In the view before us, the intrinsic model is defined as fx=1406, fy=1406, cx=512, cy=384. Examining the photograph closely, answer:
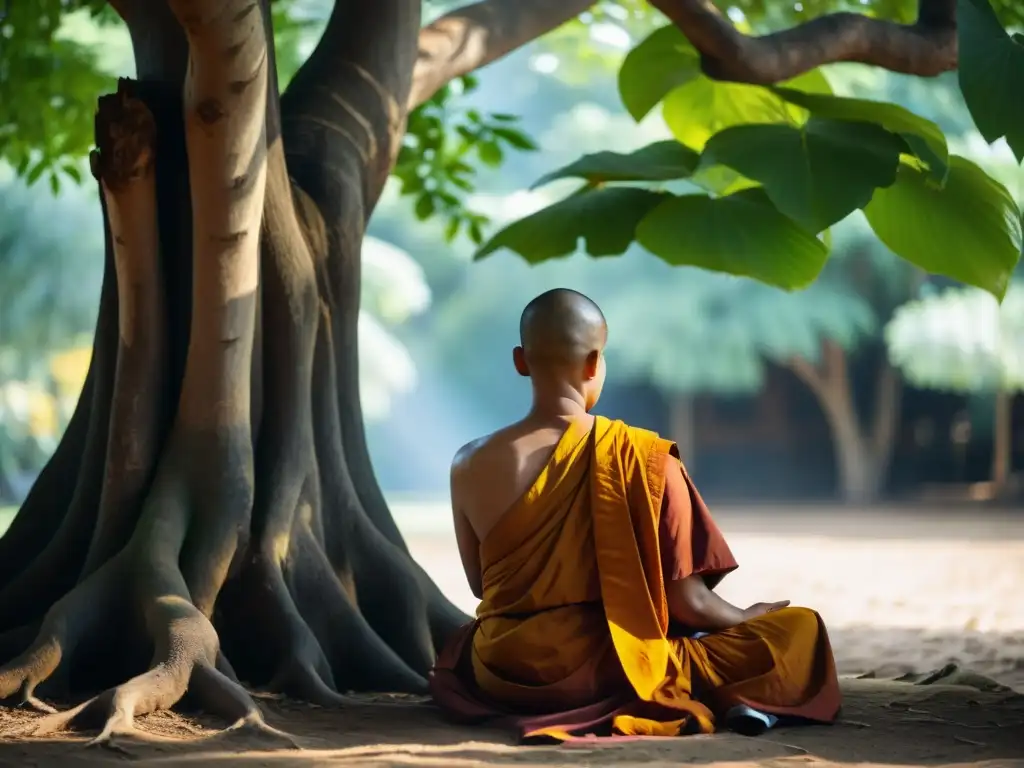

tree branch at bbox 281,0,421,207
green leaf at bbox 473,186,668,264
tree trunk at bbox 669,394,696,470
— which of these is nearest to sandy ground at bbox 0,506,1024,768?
green leaf at bbox 473,186,668,264

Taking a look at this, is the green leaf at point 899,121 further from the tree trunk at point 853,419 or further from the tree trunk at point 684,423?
the tree trunk at point 684,423

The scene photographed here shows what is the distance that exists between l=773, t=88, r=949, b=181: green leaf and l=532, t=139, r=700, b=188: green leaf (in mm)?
552

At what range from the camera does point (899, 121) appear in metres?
5.04

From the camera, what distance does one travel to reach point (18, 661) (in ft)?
12.7

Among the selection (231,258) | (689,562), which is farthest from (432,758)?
(231,258)

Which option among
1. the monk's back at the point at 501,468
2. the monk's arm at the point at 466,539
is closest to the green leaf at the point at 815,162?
the monk's back at the point at 501,468

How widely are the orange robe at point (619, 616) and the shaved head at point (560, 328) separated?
0.20 meters

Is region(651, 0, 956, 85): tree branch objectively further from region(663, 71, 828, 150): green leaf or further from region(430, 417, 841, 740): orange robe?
region(430, 417, 841, 740): orange robe

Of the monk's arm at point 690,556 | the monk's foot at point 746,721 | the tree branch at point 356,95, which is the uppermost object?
the tree branch at point 356,95

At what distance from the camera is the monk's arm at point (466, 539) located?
393cm

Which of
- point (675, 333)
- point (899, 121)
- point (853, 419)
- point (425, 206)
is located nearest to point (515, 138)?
point (425, 206)

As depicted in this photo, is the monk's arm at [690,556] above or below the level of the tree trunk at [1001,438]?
below

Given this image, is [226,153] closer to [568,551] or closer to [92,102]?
[568,551]

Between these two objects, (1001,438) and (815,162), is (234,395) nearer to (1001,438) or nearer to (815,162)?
(815,162)
